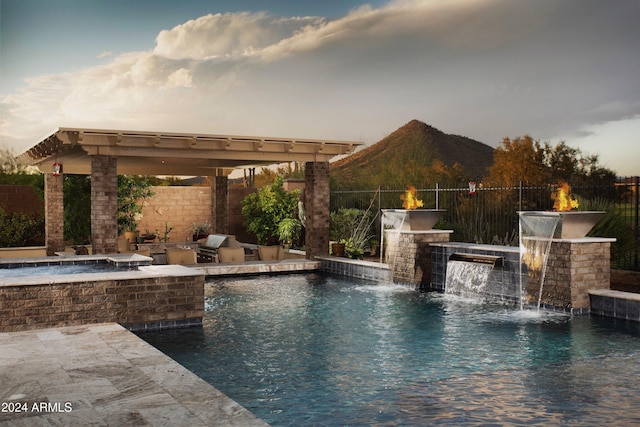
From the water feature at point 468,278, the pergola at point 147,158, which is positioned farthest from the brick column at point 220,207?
the water feature at point 468,278

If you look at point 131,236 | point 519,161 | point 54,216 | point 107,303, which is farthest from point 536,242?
point 519,161

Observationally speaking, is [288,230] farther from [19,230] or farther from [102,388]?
[102,388]

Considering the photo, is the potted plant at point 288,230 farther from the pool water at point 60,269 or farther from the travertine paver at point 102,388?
the travertine paver at point 102,388

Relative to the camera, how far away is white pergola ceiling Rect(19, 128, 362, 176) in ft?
48.0

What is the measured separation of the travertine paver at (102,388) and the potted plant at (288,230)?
44.3ft

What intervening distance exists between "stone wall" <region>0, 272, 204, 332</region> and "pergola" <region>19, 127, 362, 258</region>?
584 centimetres

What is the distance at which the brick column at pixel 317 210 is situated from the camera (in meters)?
17.6

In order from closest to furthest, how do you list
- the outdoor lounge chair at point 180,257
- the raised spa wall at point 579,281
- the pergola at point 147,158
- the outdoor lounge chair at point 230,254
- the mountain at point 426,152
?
the raised spa wall at point 579,281 < the pergola at point 147,158 < the outdoor lounge chair at point 180,257 < the outdoor lounge chair at point 230,254 < the mountain at point 426,152

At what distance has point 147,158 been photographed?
17453 millimetres

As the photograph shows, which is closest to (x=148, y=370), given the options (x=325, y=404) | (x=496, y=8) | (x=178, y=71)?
(x=325, y=404)

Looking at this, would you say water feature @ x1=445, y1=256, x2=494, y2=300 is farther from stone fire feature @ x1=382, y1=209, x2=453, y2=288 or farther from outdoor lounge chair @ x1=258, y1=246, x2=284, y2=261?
outdoor lounge chair @ x1=258, y1=246, x2=284, y2=261

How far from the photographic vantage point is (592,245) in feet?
34.7

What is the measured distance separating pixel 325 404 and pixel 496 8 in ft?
126

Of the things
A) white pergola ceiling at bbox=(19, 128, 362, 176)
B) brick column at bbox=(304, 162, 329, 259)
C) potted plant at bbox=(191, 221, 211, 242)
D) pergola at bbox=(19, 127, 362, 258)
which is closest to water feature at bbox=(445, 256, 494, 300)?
brick column at bbox=(304, 162, 329, 259)
